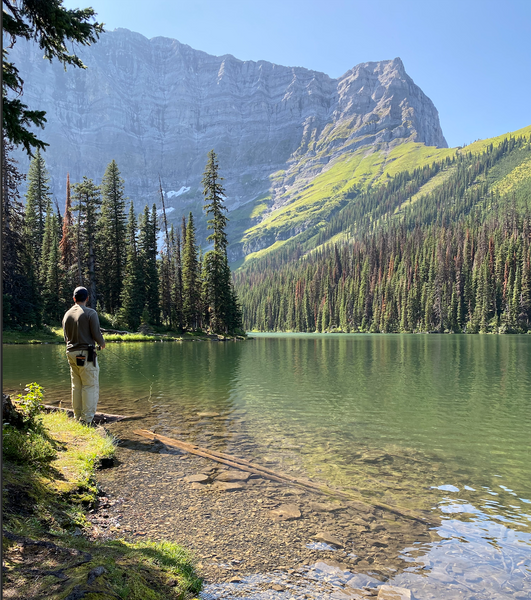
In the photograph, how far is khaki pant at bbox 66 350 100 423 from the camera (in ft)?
30.5

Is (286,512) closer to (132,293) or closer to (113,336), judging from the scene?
(113,336)

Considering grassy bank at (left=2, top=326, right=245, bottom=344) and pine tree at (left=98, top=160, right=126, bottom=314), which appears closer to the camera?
grassy bank at (left=2, top=326, right=245, bottom=344)

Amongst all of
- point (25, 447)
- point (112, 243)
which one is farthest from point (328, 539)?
point (112, 243)

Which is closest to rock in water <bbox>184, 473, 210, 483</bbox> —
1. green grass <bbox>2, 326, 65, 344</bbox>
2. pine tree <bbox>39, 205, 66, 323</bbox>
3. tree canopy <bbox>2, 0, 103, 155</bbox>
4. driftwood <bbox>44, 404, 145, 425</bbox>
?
driftwood <bbox>44, 404, 145, 425</bbox>

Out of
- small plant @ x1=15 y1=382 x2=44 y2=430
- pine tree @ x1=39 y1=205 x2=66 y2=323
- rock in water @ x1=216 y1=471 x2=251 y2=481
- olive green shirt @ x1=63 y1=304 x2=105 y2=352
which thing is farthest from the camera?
pine tree @ x1=39 y1=205 x2=66 y2=323

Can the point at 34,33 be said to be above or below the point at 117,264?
below

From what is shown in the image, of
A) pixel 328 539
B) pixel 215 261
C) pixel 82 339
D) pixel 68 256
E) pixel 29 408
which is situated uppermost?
pixel 68 256

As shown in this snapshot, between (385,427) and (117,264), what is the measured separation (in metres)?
56.4

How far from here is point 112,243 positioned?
204 ft

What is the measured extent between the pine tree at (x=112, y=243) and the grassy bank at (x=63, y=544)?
5659cm

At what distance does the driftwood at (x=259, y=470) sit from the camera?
709 cm

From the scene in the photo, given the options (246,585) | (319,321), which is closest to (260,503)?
(246,585)

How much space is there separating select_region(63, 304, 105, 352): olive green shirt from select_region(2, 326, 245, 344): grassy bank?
93.5 ft

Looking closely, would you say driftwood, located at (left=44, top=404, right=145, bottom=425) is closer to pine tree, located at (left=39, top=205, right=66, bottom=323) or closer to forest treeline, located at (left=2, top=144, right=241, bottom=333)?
forest treeline, located at (left=2, top=144, right=241, bottom=333)
